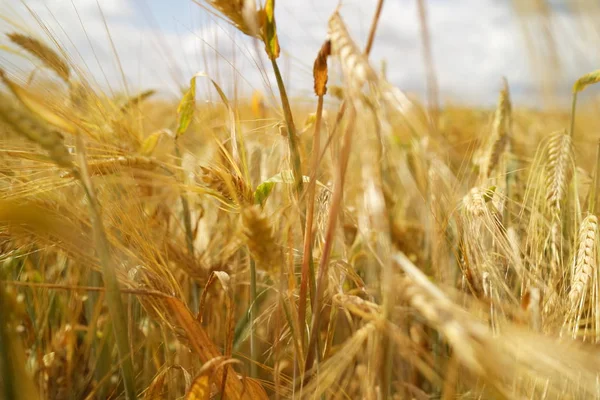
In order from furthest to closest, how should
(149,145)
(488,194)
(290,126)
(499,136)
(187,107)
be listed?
(499,136) < (149,145) < (187,107) < (488,194) < (290,126)

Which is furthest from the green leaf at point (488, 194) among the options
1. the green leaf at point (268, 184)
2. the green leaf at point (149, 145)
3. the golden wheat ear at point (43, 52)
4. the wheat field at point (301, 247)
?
the golden wheat ear at point (43, 52)

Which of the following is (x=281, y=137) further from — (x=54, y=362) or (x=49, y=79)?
(x=54, y=362)

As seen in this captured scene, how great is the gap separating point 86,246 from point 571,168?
84 centimetres

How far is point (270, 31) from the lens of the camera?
22.0 inches

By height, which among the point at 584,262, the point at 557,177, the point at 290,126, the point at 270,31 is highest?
the point at 270,31

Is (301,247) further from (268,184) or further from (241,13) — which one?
(241,13)

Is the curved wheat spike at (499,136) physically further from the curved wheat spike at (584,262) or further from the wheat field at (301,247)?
the curved wheat spike at (584,262)

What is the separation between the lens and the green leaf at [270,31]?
1.81 feet

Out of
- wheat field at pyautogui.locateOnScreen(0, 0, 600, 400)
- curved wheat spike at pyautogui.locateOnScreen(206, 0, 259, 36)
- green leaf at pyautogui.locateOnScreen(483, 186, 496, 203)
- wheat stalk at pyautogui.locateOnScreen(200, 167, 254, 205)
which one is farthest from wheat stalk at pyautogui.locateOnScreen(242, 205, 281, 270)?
green leaf at pyautogui.locateOnScreen(483, 186, 496, 203)

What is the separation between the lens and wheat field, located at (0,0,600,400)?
1.45 ft

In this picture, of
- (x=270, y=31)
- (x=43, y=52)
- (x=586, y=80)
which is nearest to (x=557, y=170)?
(x=586, y=80)

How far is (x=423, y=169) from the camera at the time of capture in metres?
0.48

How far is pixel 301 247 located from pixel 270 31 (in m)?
0.36

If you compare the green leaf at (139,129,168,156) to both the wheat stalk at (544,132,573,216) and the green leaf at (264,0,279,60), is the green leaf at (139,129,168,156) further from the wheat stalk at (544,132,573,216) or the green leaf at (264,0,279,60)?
the wheat stalk at (544,132,573,216)
